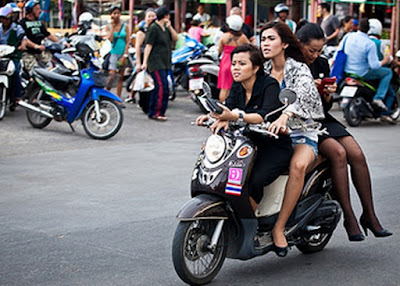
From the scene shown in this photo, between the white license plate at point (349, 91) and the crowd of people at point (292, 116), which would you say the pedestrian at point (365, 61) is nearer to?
the white license plate at point (349, 91)

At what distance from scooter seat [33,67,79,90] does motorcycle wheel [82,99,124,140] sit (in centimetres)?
58

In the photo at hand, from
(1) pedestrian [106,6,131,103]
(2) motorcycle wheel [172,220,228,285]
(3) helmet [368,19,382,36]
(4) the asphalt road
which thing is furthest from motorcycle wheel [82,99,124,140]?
(2) motorcycle wheel [172,220,228,285]

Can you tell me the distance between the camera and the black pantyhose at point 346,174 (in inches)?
211

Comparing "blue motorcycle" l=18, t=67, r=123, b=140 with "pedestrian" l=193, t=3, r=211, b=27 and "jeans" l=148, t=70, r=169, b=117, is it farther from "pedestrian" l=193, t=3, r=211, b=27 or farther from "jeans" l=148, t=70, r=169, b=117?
"pedestrian" l=193, t=3, r=211, b=27

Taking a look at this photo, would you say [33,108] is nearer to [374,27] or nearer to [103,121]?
[103,121]

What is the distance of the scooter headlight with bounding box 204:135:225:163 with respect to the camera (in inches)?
183

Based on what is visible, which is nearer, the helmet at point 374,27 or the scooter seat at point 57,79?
the scooter seat at point 57,79

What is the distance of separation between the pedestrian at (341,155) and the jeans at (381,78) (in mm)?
7451

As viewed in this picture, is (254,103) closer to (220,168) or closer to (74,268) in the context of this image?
(220,168)

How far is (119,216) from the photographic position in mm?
6660

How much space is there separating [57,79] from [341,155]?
6710mm

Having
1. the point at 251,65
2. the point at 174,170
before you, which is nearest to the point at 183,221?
the point at 251,65

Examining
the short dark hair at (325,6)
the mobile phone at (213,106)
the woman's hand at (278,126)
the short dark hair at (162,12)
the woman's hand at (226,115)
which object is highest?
the short dark hair at (325,6)

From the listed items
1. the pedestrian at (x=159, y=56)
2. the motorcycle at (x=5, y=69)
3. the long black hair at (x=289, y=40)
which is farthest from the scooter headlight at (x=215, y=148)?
the pedestrian at (x=159, y=56)
